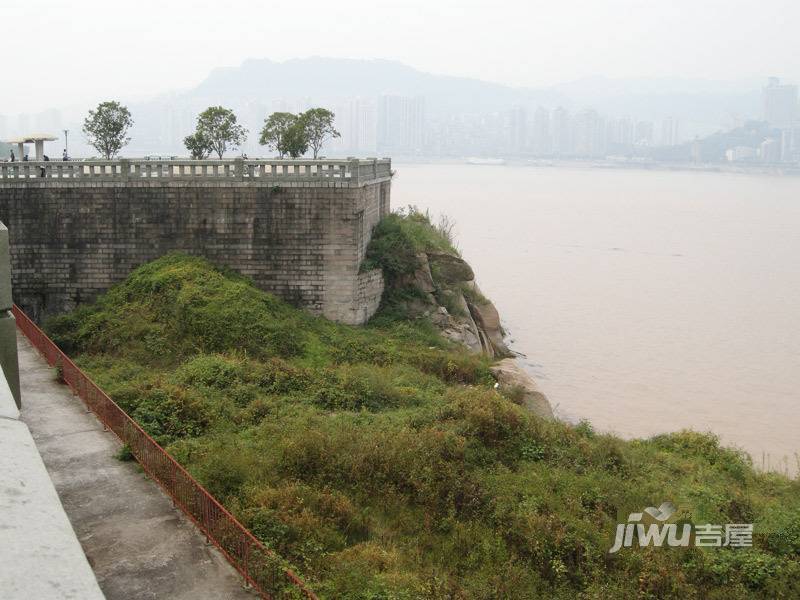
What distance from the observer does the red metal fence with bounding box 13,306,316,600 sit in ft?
27.2

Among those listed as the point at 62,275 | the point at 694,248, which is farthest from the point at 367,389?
the point at 694,248

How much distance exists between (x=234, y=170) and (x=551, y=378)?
12.2m

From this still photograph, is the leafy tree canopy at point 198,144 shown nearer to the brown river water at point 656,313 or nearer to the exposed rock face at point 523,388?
the brown river water at point 656,313

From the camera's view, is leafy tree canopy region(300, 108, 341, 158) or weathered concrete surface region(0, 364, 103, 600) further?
leafy tree canopy region(300, 108, 341, 158)

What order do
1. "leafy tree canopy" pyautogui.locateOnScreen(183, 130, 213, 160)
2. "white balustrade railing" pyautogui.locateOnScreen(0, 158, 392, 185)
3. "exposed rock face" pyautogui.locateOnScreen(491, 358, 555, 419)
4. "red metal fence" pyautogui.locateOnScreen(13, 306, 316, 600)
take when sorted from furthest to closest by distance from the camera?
"leafy tree canopy" pyautogui.locateOnScreen(183, 130, 213, 160)
"white balustrade railing" pyautogui.locateOnScreen(0, 158, 392, 185)
"exposed rock face" pyautogui.locateOnScreen(491, 358, 555, 419)
"red metal fence" pyautogui.locateOnScreen(13, 306, 316, 600)

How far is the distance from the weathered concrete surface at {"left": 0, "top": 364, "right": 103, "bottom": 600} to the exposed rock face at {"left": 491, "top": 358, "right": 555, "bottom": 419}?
51.1 feet

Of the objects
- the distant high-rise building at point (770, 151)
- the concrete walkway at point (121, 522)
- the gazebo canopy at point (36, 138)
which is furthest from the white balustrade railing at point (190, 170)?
the distant high-rise building at point (770, 151)

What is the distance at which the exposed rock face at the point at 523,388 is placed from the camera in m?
18.7

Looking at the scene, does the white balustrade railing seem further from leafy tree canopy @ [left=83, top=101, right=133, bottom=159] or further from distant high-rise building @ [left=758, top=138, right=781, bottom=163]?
distant high-rise building @ [left=758, top=138, right=781, bottom=163]

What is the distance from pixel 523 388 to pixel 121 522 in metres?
11.2

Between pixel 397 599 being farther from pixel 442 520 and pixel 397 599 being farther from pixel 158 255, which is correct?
pixel 158 255

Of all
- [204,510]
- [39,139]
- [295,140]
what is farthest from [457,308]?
[204,510]

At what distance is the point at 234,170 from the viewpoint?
69.8 feet

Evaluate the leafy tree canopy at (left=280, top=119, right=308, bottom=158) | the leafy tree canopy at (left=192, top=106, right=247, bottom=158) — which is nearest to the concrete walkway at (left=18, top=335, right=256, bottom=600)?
the leafy tree canopy at (left=192, top=106, right=247, bottom=158)
